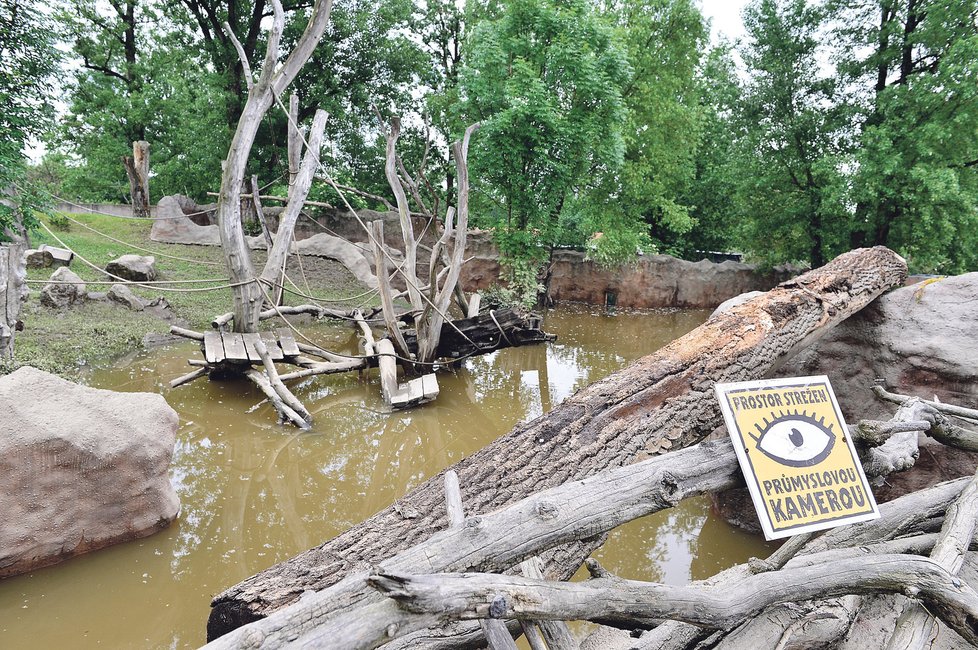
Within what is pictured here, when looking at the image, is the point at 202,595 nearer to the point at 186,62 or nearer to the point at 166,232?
the point at 166,232

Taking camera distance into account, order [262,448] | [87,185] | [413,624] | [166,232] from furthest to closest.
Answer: [87,185] → [166,232] → [262,448] → [413,624]

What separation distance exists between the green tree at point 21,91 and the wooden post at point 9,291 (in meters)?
1.53

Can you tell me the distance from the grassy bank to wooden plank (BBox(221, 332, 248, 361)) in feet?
2.51

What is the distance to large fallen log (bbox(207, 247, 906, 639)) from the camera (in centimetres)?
209

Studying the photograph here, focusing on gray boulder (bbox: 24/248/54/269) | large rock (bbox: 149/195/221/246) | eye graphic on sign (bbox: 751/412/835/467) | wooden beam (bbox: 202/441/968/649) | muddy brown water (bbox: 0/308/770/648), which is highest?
large rock (bbox: 149/195/221/246)

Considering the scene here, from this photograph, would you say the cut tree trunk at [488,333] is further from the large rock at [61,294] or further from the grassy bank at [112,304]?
the large rock at [61,294]

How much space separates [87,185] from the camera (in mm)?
18750

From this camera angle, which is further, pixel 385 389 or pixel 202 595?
pixel 385 389

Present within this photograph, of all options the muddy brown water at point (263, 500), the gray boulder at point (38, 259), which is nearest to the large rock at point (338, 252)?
the gray boulder at point (38, 259)

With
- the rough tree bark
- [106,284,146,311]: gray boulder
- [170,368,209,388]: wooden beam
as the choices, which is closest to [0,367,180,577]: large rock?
[170,368,209,388]: wooden beam

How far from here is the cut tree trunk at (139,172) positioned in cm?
1368

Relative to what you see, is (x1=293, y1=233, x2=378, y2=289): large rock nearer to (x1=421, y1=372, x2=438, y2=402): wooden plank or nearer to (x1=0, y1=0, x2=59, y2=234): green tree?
(x1=0, y1=0, x2=59, y2=234): green tree

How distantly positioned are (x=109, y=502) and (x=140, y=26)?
1796 centimetres

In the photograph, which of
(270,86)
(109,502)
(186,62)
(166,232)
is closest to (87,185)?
(186,62)
